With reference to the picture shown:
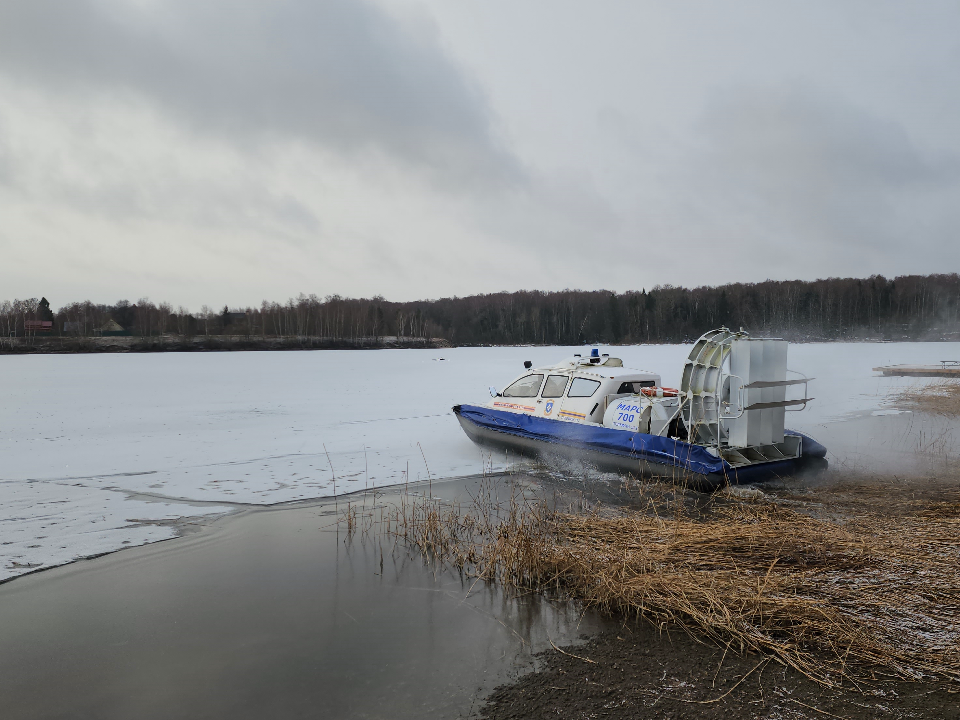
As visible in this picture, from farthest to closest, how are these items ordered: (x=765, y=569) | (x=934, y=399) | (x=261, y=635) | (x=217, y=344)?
(x=217, y=344) < (x=934, y=399) < (x=765, y=569) < (x=261, y=635)

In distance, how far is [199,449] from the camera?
421 inches

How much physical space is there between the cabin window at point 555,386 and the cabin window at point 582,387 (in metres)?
0.17

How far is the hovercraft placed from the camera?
7762 millimetres

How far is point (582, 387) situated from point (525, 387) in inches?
47.7

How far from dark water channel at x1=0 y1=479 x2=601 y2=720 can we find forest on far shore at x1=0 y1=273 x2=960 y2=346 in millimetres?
70510

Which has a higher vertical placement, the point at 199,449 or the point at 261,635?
the point at 199,449

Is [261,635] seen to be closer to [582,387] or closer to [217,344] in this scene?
[582,387]

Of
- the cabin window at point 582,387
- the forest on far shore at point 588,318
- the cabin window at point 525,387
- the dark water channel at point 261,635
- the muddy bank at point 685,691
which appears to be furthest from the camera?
the forest on far shore at point 588,318

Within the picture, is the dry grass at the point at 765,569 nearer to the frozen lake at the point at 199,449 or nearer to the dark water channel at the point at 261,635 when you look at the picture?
the dark water channel at the point at 261,635

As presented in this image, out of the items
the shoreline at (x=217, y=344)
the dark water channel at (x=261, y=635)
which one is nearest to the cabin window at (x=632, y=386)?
the dark water channel at (x=261, y=635)

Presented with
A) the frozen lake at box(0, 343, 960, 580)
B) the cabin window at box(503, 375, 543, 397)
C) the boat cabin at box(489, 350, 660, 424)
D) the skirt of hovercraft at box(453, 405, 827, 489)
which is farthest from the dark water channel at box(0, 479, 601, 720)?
the cabin window at box(503, 375, 543, 397)

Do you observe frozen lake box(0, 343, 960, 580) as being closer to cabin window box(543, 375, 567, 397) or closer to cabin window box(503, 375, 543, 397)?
cabin window box(503, 375, 543, 397)

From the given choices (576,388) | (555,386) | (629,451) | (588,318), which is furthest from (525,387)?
(588,318)

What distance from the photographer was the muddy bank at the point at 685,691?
10.1ft
